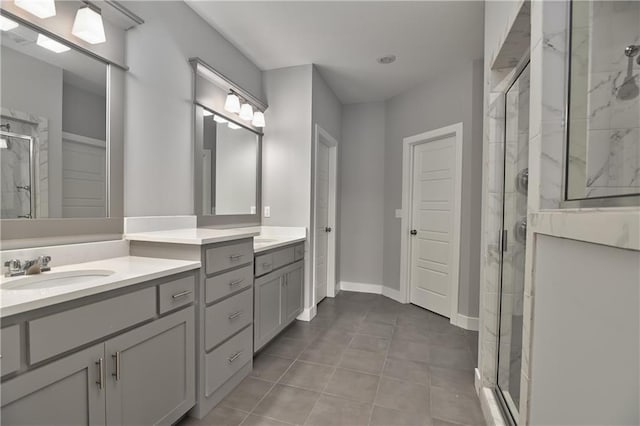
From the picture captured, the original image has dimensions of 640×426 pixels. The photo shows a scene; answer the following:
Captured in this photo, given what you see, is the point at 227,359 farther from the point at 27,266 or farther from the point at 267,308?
the point at 27,266

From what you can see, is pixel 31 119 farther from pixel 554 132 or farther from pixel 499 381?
pixel 499 381

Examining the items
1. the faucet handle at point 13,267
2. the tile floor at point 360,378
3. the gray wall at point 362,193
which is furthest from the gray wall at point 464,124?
the faucet handle at point 13,267

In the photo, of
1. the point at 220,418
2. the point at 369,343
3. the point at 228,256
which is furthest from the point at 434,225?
the point at 220,418

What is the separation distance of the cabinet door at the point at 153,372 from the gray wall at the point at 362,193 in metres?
3.00

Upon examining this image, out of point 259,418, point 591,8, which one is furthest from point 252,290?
point 591,8

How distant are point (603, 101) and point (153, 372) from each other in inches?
79.2

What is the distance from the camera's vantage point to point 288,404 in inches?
69.0

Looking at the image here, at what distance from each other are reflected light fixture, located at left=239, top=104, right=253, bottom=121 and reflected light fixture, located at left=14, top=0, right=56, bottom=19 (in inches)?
58.0

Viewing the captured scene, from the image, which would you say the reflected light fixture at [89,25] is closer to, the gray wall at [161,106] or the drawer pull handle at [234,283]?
the gray wall at [161,106]

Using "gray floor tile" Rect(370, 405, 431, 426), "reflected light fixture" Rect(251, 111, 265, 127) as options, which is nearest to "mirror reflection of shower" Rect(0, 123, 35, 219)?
"reflected light fixture" Rect(251, 111, 265, 127)

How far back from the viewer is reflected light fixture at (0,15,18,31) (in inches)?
49.4

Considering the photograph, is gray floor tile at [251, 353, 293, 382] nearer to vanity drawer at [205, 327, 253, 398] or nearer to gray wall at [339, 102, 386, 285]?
vanity drawer at [205, 327, 253, 398]

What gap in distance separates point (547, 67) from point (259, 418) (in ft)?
6.94

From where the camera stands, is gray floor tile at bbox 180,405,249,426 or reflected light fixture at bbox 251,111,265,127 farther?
reflected light fixture at bbox 251,111,265,127
